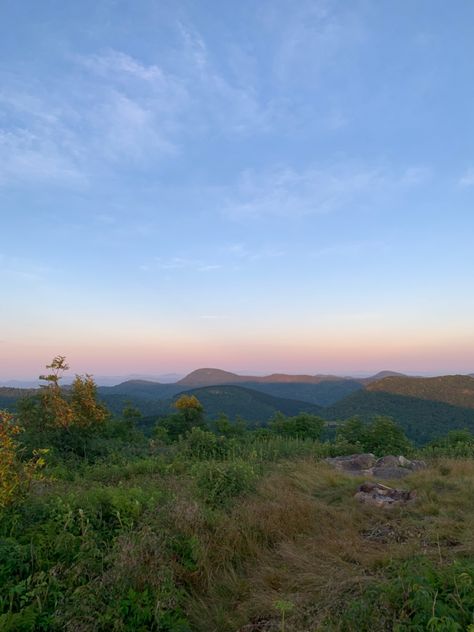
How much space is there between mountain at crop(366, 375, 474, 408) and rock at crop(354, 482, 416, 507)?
46.2 meters

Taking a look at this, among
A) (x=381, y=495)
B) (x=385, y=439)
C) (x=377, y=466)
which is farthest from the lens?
(x=385, y=439)

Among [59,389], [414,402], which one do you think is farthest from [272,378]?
[59,389]

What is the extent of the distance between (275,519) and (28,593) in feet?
8.56

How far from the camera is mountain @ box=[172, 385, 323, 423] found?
70.0 metres

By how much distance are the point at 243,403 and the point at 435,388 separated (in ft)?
120

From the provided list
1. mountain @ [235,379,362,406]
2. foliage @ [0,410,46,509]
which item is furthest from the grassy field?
mountain @ [235,379,362,406]

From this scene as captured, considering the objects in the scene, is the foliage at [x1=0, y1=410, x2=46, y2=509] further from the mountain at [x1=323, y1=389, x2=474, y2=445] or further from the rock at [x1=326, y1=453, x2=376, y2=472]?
the mountain at [x1=323, y1=389, x2=474, y2=445]

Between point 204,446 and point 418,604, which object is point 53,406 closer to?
point 204,446

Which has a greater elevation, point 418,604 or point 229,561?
point 418,604

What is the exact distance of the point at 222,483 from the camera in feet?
17.2

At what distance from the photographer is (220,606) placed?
315 cm

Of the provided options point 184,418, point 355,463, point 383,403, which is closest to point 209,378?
point 383,403

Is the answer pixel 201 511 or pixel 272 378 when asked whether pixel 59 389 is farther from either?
pixel 272 378

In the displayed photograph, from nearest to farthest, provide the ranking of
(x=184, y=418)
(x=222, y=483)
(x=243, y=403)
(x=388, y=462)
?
(x=222, y=483), (x=388, y=462), (x=184, y=418), (x=243, y=403)
